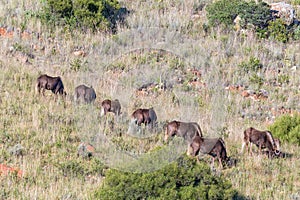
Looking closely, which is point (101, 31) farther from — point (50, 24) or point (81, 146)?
point (81, 146)

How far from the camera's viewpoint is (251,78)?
21266mm

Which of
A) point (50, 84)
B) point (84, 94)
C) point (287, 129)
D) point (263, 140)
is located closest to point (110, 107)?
point (84, 94)

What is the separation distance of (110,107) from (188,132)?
7.43ft

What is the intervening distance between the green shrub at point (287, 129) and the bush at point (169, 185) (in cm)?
394

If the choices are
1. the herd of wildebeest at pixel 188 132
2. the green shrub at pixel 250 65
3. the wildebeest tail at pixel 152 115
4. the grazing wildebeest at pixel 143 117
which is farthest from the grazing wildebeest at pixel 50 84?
the green shrub at pixel 250 65

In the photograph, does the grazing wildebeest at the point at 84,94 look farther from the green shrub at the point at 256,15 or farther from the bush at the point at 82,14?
the green shrub at the point at 256,15

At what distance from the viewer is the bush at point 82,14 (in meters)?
23.1

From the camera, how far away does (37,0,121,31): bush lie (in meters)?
23.1

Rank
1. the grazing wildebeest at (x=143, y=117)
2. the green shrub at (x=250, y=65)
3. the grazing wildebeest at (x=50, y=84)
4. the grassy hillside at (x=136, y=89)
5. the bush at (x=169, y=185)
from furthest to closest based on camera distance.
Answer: the green shrub at (x=250, y=65)
the grazing wildebeest at (x=50, y=84)
the grazing wildebeest at (x=143, y=117)
the grassy hillside at (x=136, y=89)
the bush at (x=169, y=185)

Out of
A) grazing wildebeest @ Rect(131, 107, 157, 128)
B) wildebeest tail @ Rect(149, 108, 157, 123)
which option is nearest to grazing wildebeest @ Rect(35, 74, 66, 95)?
grazing wildebeest @ Rect(131, 107, 157, 128)

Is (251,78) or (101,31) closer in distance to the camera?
(251,78)

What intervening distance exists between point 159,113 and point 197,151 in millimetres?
3044

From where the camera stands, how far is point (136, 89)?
19703mm

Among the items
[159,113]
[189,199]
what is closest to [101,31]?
[159,113]
